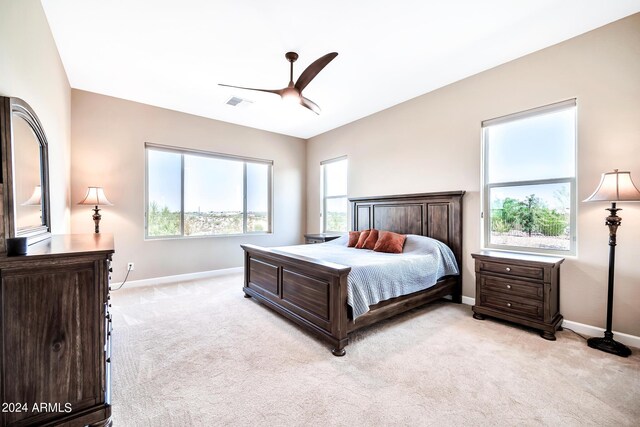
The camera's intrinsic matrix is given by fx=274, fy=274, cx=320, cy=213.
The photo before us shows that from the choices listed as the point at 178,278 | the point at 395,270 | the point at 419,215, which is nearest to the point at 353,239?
the point at 419,215

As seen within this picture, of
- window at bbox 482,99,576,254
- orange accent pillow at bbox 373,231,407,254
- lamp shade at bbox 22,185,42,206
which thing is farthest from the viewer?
orange accent pillow at bbox 373,231,407,254

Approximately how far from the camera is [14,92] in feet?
5.69

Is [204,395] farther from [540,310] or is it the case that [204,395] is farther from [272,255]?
[540,310]

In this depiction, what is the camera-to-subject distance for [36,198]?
213cm

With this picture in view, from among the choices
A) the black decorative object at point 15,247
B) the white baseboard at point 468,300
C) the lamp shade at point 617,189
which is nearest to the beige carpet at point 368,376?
the white baseboard at point 468,300

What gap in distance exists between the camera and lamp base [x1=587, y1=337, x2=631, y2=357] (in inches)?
90.3

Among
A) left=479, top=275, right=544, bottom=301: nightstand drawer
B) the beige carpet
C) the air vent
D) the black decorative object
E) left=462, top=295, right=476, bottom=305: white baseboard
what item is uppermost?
the air vent

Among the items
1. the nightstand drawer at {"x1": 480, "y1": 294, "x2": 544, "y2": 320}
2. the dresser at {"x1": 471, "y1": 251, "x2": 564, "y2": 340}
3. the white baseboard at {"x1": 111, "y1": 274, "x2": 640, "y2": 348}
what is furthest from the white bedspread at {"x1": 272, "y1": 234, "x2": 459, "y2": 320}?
the white baseboard at {"x1": 111, "y1": 274, "x2": 640, "y2": 348}

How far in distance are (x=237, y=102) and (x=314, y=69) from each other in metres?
2.14

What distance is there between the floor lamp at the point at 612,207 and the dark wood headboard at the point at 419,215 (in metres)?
1.34

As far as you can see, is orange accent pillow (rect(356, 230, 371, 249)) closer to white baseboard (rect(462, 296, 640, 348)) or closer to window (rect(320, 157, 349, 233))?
window (rect(320, 157, 349, 233))

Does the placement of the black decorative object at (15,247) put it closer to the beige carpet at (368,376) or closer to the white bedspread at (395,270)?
the beige carpet at (368,376)

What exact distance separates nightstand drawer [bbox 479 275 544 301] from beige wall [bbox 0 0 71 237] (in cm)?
417

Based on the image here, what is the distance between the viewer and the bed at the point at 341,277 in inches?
94.5
